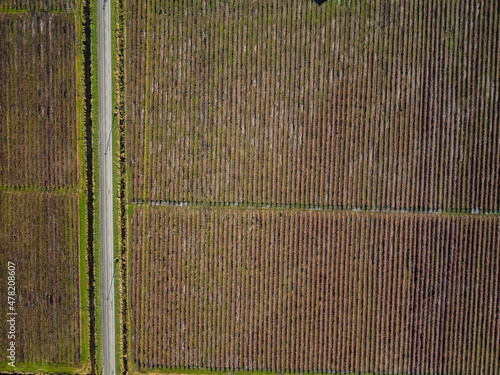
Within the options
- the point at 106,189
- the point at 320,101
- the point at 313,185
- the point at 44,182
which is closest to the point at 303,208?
the point at 313,185

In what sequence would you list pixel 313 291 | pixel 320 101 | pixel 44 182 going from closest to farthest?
pixel 320 101
pixel 313 291
pixel 44 182

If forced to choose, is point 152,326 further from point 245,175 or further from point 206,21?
point 206,21

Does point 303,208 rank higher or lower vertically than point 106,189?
lower

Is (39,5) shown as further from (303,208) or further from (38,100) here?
(303,208)

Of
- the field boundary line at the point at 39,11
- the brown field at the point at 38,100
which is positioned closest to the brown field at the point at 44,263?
the brown field at the point at 38,100

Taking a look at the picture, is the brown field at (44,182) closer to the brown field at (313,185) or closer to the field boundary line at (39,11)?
the field boundary line at (39,11)
